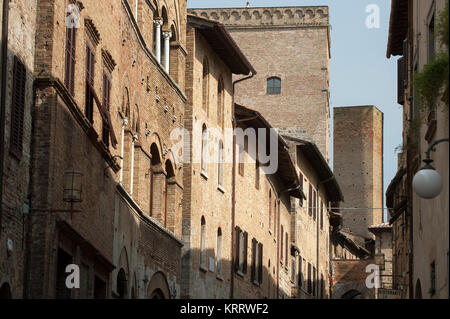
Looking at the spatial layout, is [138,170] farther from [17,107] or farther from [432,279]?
[432,279]

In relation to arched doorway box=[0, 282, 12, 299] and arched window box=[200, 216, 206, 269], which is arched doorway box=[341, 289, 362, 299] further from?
arched doorway box=[0, 282, 12, 299]

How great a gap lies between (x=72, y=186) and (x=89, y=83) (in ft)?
9.29

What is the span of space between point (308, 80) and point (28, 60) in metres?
34.9

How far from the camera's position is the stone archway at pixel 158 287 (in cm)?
2108

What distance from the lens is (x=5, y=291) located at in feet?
42.4

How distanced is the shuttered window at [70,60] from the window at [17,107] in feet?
5.01

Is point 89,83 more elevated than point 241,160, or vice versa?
point 241,160

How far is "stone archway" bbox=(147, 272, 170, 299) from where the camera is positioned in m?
21.1

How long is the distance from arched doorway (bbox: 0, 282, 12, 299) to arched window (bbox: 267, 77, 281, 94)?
35.9 meters

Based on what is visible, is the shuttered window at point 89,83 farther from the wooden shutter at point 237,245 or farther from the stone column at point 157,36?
the wooden shutter at point 237,245

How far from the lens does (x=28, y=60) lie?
14.1 m

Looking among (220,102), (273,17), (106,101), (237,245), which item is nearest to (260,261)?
(237,245)

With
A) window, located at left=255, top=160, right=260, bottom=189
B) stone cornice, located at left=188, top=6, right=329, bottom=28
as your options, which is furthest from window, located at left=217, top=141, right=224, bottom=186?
stone cornice, located at left=188, top=6, right=329, bottom=28
